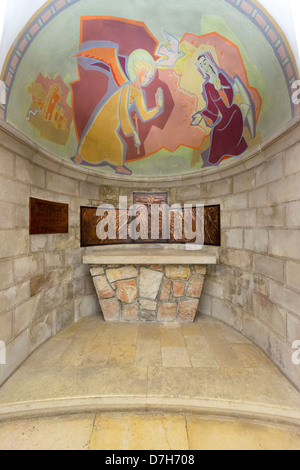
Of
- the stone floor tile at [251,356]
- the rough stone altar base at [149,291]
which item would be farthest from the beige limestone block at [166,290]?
the stone floor tile at [251,356]

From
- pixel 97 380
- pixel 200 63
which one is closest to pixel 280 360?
pixel 97 380

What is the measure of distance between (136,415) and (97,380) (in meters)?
0.53

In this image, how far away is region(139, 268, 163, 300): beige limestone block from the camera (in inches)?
134

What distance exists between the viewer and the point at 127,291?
3.42 meters

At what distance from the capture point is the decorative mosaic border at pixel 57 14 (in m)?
2.06

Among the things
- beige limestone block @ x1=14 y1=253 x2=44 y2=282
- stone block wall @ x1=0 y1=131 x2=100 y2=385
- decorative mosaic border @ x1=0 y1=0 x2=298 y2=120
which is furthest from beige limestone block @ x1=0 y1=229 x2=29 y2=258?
decorative mosaic border @ x1=0 y1=0 x2=298 y2=120

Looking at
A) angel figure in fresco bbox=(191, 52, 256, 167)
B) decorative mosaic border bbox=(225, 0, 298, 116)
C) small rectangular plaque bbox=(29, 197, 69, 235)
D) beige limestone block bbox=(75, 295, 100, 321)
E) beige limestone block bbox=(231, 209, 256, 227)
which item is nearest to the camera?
decorative mosaic border bbox=(225, 0, 298, 116)

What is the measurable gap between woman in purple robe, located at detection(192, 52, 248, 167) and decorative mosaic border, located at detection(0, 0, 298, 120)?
68cm

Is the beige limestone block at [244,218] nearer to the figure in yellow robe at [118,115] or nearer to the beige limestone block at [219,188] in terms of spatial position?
the beige limestone block at [219,188]

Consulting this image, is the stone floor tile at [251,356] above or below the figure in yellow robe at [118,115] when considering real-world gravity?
below

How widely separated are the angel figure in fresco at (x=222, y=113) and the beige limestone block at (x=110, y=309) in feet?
10.4

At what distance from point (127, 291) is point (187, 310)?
1127 mm

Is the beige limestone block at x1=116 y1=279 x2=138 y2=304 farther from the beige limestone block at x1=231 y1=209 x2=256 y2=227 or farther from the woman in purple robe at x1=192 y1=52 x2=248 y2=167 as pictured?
the woman in purple robe at x1=192 y1=52 x2=248 y2=167

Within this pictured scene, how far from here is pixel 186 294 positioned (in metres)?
3.43
